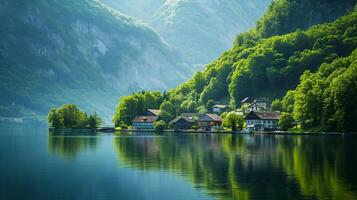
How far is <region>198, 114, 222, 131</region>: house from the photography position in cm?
18088

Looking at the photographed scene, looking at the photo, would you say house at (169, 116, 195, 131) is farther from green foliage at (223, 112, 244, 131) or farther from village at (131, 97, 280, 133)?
green foliage at (223, 112, 244, 131)

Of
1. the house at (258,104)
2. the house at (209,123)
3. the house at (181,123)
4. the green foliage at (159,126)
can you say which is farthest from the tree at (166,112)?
the house at (258,104)

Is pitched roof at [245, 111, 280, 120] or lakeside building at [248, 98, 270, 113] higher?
lakeside building at [248, 98, 270, 113]

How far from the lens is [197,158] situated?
69375mm

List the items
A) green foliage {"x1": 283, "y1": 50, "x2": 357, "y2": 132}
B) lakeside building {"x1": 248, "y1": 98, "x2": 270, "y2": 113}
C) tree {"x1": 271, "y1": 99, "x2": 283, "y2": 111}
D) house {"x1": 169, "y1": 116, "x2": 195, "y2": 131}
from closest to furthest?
green foliage {"x1": 283, "y1": 50, "x2": 357, "y2": 132}, tree {"x1": 271, "y1": 99, "x2": 283, "y2": 111}, house {"x1": 169, "y1": 116, "x2": 195, "y2": 131}, lakeside building {"x1": 248, "y1": 98, "x2": 270, "y2": 113}

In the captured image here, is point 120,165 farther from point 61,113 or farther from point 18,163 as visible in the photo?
point 61,113

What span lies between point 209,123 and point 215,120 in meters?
1.92

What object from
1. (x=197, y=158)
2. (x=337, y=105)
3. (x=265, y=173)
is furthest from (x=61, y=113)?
(x=265, y=173)

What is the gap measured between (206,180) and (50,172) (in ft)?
49.0

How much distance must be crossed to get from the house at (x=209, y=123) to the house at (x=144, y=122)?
54.2ft

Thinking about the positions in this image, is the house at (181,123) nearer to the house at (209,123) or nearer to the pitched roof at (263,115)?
the house at (209,123)

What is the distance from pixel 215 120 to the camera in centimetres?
18162

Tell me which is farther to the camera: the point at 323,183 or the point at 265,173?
the point at 265,173

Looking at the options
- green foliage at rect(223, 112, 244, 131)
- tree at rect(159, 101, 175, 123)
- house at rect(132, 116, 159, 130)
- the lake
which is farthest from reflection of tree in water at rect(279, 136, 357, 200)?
tree at rect(159, 101, 175, 123)
